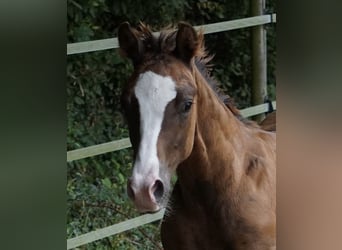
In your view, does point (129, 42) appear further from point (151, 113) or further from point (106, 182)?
point (106, 182)

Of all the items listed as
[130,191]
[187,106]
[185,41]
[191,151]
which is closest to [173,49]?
[185,41]

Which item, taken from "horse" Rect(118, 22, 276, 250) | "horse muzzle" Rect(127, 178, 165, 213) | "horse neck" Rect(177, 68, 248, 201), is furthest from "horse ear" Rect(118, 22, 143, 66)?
"horse muzzle" Rect(127, 178, 165, 213)

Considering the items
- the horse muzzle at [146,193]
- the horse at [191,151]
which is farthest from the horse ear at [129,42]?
the horse muzzle at [146,193]

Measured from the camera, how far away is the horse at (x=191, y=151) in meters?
1.92

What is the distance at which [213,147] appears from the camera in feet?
6.67

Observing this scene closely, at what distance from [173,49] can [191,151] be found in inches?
10.5

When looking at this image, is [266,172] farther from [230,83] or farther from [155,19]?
[155,19]

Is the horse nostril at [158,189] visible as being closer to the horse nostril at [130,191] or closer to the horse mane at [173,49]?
the horse nostril at [130,191]

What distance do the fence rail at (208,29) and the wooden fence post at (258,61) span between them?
0.6 inches

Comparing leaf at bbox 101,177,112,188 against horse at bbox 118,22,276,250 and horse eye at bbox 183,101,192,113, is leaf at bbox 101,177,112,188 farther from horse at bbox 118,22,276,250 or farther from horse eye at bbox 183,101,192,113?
horse eye at bbox 183,101,192,113
